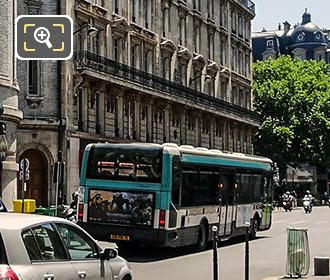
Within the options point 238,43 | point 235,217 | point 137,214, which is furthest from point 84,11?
point 238,43

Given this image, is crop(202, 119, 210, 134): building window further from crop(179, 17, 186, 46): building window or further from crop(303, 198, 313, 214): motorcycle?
crop(303, 198, 313, 214): motorcycle

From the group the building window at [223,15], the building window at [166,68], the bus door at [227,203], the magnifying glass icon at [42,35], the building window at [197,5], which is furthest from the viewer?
the building window at [223,15]

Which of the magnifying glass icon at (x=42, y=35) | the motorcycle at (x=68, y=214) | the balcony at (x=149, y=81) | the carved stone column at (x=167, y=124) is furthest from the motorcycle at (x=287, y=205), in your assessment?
the magnifying glass icon at (x=42, y=35)

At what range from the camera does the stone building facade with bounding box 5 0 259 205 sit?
38875 mm

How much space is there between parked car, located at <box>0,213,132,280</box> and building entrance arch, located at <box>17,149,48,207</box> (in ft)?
93.6

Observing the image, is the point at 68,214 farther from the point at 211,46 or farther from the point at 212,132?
the point at 211,46

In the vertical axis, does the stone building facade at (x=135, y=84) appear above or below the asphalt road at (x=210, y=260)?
above

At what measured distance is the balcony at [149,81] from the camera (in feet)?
132

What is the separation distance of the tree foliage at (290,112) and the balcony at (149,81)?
835cm

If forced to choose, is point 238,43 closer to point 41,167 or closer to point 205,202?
point 41,167

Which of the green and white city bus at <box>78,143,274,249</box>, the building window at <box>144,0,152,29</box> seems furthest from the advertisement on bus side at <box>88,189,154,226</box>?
the building window at <box>144,0,152,29</box>

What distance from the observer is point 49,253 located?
29.5 feet

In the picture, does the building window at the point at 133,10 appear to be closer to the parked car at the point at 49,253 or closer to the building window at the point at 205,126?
the building window at the point at 205,126

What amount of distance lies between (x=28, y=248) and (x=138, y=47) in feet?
→ 130
